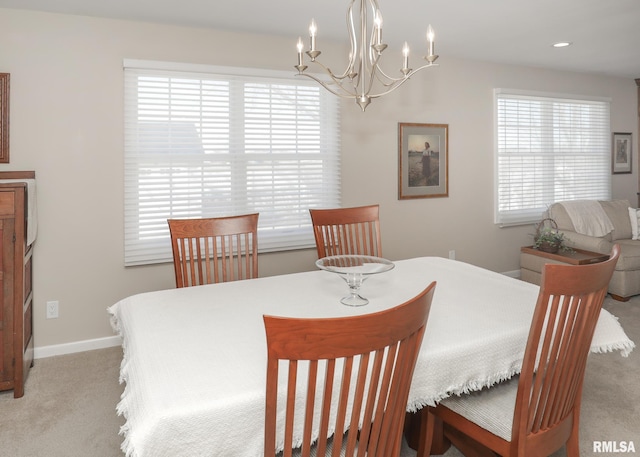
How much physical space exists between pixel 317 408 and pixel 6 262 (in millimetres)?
2202

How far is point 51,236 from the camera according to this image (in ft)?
10.1

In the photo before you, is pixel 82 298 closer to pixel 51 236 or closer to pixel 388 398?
pixel 51 236

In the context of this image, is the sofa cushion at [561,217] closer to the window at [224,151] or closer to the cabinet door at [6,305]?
the window at [224,151]

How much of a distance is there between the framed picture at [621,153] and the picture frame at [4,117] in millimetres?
6254

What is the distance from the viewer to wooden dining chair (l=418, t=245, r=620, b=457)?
4.15ft

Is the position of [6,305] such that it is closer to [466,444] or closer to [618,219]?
[466,444]

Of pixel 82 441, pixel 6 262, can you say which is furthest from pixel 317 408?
pixel 6 262

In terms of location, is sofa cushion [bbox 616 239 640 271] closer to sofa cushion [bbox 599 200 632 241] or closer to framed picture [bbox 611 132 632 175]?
sofa cushion [bbox 599 200 632 241]

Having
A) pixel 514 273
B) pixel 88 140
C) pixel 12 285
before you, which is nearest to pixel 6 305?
pixel 12 285

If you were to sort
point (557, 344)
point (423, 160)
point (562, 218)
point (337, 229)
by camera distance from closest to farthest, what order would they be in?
1. point (557, 344)
2. point (337, 229)
3. point (423, 160)
4. point (562, 218)

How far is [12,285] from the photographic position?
2.51m

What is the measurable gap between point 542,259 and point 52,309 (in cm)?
428

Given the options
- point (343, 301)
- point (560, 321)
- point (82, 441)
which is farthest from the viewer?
point (82, 441)

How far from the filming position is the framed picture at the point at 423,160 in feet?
13.9
